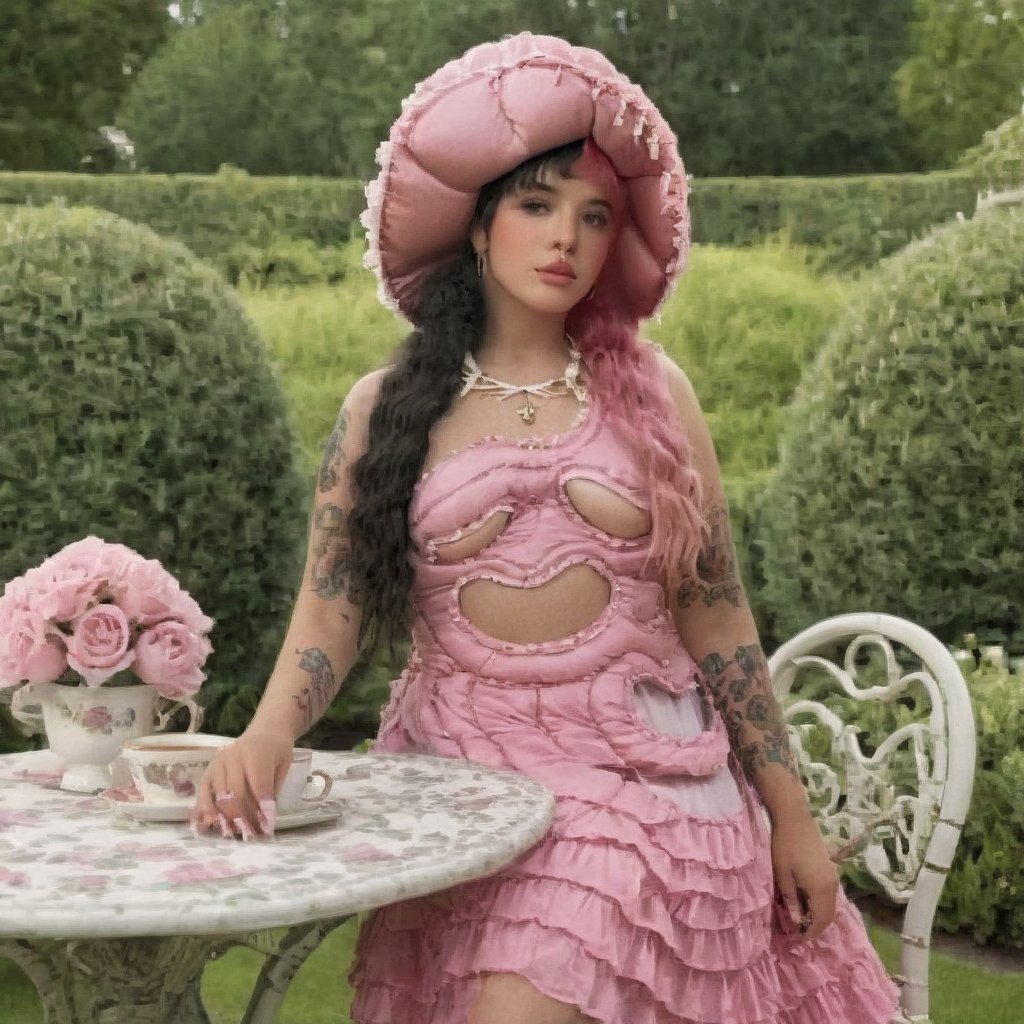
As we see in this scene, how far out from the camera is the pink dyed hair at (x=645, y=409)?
224 centimetres

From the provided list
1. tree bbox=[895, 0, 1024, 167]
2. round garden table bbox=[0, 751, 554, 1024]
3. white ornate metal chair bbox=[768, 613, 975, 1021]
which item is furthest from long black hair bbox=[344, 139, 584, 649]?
tree bbox=[895, 0, 1024, 167]

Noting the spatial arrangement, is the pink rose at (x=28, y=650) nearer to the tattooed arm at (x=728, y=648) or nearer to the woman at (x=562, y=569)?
the woman at (x=562, y=569)

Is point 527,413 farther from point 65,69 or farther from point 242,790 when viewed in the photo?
point 65,69

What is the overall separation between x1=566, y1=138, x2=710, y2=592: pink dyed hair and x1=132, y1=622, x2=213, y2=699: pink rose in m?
0.69

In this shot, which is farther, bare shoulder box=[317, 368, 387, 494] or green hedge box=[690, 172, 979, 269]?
green hedge box=[690, 172, 979, 269]

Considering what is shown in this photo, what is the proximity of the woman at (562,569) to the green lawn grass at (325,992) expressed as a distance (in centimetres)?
177

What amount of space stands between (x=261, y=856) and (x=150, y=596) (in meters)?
0.68

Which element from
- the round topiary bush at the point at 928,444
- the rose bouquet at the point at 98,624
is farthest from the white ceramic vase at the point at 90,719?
the round topiary bush at the point at 928,444

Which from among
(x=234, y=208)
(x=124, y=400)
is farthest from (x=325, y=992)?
(x=234, y=208)

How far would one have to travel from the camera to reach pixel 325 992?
4.16 m

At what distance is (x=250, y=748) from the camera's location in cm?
197

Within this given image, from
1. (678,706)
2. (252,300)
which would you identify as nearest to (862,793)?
(678,706)

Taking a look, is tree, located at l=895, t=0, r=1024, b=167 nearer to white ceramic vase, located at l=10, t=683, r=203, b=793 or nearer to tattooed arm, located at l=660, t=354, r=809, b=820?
tattooed arm, located at l=660, t=354, r=809, b=820

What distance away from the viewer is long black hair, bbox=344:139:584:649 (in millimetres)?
2254
